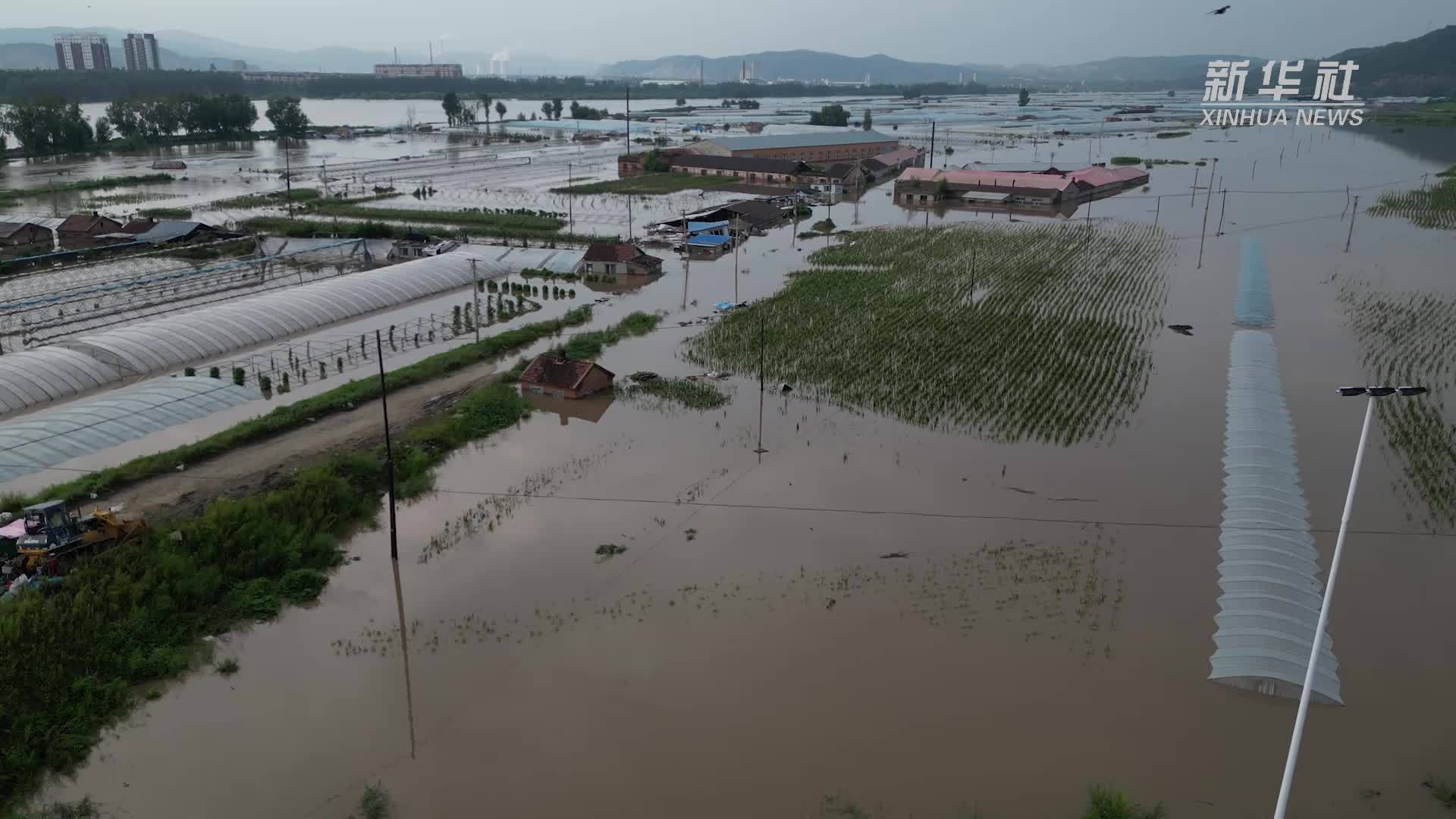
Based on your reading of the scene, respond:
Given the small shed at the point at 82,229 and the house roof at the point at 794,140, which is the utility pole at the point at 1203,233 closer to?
the house roof at the point at 794,140

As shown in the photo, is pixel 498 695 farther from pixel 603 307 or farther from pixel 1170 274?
pixel 1170 274

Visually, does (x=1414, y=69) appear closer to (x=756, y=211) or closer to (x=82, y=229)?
(x=756, y=211)

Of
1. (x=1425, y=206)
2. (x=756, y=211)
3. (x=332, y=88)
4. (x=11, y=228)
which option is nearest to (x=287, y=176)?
(x=11, y=228)

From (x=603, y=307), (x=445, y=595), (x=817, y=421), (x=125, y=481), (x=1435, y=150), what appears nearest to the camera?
(x=445, y=595)

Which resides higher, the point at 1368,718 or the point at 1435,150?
the point at 1435,150

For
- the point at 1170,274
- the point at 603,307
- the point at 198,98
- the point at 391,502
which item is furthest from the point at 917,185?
the point at 198,98

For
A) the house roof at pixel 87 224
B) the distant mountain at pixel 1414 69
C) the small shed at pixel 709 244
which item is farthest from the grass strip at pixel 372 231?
the distant mountain at pixel 1414 69

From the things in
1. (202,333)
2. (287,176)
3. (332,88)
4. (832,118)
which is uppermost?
(332,88)
